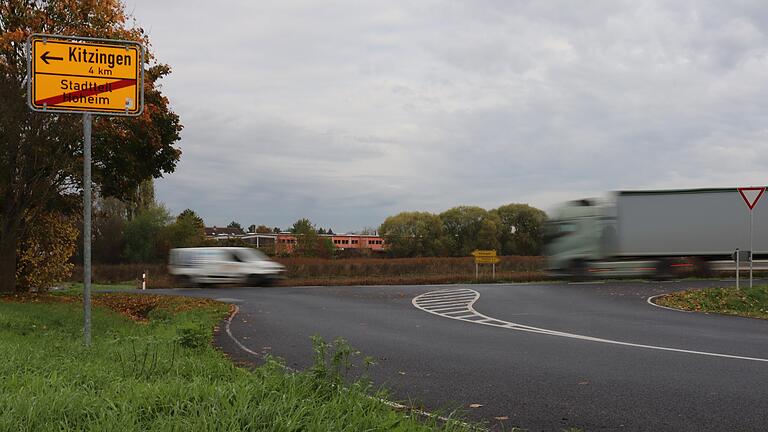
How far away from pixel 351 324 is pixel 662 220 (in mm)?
16784

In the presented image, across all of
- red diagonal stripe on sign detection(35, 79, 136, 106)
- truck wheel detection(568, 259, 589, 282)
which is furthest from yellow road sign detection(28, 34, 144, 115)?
truck wheel detection(568, 259, 589, 282)

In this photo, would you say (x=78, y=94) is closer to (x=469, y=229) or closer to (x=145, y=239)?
(x=145, y=239)

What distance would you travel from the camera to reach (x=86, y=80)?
25.9ft

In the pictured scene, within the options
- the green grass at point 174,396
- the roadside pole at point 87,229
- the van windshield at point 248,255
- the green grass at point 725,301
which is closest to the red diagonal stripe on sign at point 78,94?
the roadside pole at point 87,229

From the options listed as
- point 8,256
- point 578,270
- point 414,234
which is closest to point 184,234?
point 414,234

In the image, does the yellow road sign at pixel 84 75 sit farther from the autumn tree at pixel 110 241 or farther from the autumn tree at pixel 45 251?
the autumn tree at pixel 110 241

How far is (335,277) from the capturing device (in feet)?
126

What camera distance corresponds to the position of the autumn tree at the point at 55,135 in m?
18.6

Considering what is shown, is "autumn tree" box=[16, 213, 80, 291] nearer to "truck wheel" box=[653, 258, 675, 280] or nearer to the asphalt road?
the asphalt road

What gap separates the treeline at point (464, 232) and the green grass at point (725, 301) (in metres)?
46.2

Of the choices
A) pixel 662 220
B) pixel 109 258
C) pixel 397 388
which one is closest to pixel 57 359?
pixel 397 388

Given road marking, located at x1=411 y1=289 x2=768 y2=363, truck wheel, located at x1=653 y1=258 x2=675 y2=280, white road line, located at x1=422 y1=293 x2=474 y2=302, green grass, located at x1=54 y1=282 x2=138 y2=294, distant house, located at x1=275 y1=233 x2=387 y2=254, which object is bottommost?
green grass, located at x1=54 y1=282 x2=138 y2=294

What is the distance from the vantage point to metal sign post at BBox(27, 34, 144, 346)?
768cm

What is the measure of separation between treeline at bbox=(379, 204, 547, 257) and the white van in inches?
1591
